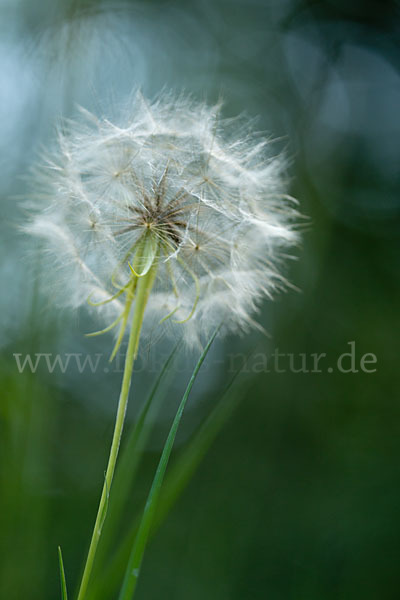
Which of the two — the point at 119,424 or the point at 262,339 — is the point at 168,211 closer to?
the point at 119,424

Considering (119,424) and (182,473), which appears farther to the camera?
(119,424)

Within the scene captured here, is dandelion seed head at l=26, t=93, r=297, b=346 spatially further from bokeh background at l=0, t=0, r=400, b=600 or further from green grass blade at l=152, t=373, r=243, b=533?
green grass blade at l=152, t=373, r=243, b=533

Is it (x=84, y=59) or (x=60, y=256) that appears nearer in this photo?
(x=60, y=256)

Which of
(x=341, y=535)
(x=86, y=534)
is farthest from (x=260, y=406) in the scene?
(x=86, y=534)

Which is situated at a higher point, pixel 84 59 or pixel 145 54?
pixel 145 54

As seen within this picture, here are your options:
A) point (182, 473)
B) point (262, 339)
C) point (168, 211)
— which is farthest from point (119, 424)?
point (262, 339)

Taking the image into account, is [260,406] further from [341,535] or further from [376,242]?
[376,242]

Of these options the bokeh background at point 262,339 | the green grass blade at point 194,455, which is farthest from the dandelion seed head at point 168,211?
the green grass blade at point 194,455
